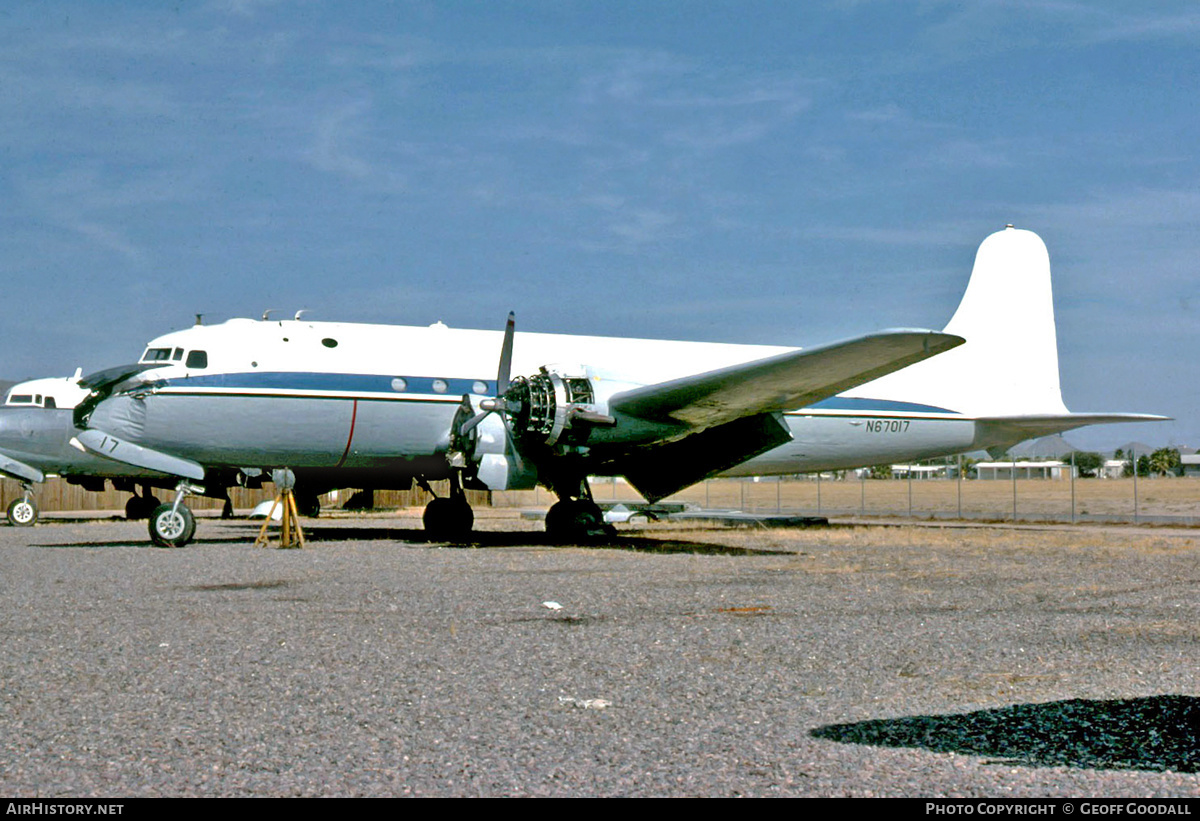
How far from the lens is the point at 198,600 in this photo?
10547 mm

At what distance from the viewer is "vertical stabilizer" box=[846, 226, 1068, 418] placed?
2433 centimetres

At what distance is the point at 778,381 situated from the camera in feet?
53.7

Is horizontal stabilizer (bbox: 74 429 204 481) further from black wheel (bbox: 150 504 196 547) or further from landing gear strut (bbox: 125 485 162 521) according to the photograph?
landing gear strut (bbox: 125 485 162 521)

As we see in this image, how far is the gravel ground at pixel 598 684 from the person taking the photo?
4.54m

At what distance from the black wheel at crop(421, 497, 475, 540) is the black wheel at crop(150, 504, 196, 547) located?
4.34 meters

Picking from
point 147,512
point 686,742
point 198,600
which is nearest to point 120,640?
point 198,600

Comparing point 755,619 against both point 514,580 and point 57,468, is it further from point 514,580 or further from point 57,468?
point 57,468

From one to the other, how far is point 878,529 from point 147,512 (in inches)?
821

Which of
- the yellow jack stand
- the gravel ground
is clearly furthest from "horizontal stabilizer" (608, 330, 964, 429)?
the yellow jack stand

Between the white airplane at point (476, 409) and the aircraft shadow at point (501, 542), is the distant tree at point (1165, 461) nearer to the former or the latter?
the white airplane at point (476, 409)

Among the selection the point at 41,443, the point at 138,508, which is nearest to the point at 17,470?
the point at 41,443

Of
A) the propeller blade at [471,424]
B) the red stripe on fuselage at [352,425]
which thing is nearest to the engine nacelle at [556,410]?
the propeller blade at [471,424]

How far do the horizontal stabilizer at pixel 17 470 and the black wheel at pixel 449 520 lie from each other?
41.6 ft
